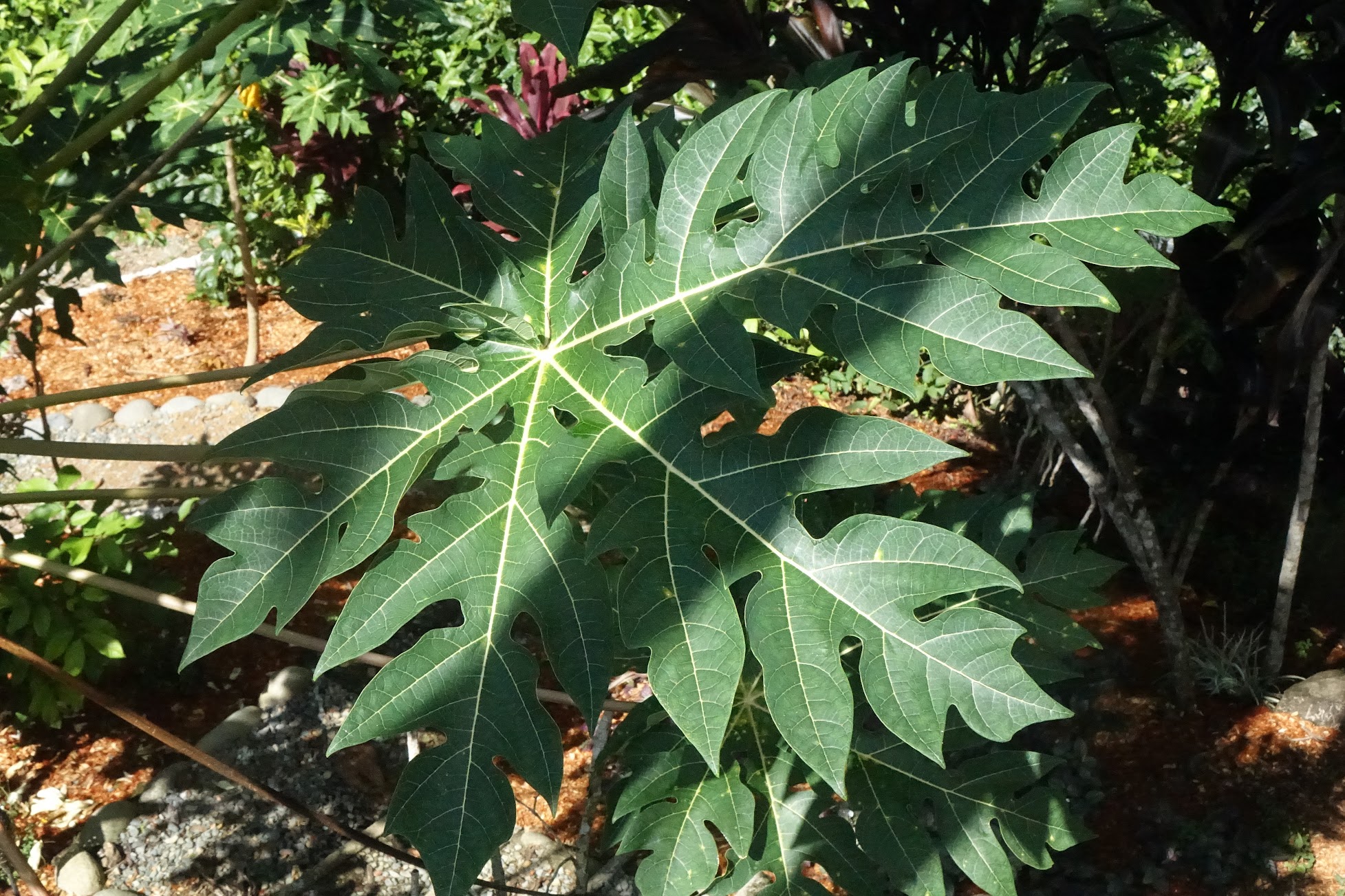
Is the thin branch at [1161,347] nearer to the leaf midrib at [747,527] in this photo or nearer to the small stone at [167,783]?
the leaf midrib at [747,527]

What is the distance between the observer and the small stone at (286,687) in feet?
11.6

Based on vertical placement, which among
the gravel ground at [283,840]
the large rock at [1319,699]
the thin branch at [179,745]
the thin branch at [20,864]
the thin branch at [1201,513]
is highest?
the thin branch at [179,745]

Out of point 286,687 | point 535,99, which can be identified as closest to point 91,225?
point 286,687

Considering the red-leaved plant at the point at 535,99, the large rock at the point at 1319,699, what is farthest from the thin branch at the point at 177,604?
the red-leaved plant at the point at 535,99

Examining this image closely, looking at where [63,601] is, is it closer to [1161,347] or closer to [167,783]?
[167,783]

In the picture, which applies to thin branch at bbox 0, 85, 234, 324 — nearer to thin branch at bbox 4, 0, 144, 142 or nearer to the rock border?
thin branch at bbox 4, 0, 144, 142

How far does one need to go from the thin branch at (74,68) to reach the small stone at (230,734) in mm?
1985

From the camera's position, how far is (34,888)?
1.54 m

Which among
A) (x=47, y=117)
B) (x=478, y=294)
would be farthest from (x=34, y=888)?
(x=47, y=117)

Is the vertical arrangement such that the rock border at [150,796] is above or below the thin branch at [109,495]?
below

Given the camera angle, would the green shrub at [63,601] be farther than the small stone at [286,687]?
No

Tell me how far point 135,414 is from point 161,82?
14.0 ft

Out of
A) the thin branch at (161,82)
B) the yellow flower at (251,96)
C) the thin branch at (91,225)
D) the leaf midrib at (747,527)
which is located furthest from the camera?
the yellow flower at (251,96)

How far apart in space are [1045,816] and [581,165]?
4.06 ft
